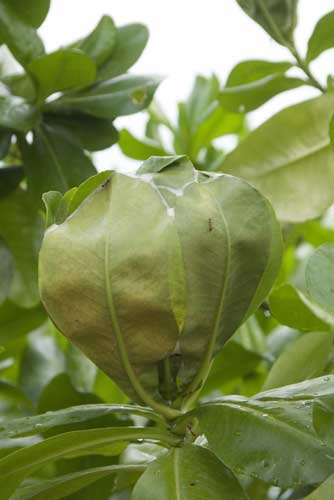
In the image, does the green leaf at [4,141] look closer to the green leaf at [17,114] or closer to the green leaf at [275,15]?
the green leaf at [17,114]

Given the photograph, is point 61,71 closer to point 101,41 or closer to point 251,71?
point 101,41

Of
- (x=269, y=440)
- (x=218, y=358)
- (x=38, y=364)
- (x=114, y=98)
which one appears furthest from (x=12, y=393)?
(x=269, y=440)

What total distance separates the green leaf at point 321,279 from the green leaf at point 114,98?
0.28 meters

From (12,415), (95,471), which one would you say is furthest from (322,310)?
(12,415)

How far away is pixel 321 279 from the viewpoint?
21.5 inches

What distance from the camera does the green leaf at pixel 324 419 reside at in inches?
19.2

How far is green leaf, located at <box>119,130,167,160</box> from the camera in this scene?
95 centimetres

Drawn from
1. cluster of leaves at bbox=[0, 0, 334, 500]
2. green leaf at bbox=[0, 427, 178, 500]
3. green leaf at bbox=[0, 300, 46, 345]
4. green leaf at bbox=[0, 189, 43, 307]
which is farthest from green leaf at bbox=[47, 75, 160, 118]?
green leaf at bbox=[0, 427, 178, 500]

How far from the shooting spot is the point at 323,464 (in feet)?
1.67

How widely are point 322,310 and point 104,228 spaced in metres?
0.14

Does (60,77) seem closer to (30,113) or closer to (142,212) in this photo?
(30,113)

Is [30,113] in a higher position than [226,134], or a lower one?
higher

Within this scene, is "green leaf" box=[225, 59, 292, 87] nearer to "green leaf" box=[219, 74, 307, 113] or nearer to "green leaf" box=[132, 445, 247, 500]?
"green leaf" box=[219, 74, 307, 113]

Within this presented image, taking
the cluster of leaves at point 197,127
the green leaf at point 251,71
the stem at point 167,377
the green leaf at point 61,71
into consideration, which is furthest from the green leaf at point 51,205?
A: the cluster of leaves at point 197,127
